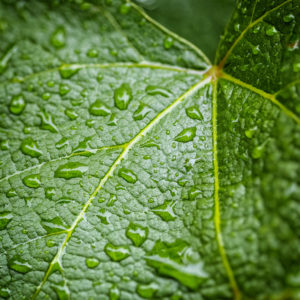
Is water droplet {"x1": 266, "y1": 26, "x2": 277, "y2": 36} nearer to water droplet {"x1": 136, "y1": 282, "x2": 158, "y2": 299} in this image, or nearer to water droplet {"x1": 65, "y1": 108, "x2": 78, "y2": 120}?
Result: water droplet {"x1": 65, "y1": 108, "x2": 78, "y2": 120}

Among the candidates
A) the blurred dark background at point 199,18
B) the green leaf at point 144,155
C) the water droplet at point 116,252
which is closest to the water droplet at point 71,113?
the green leaf at point 144,155

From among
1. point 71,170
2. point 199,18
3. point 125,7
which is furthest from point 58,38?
point 199,18

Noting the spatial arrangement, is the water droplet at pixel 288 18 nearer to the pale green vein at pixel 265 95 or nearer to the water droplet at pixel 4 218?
the pale green vein at pixel 265 95

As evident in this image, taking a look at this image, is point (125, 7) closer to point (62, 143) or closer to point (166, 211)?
point (62, 143)

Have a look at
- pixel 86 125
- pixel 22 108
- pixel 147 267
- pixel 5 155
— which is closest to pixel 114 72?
pixel 86 125

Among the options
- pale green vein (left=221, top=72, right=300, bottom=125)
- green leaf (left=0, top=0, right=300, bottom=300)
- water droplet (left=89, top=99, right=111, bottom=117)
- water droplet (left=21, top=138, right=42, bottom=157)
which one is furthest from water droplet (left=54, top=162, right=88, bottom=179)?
pale green vein (left=221, top=72, right=300, bottom=125)

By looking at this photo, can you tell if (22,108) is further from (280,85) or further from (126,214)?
(280,85)
